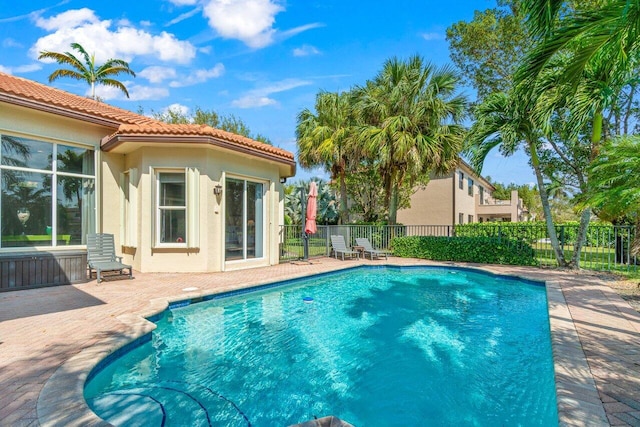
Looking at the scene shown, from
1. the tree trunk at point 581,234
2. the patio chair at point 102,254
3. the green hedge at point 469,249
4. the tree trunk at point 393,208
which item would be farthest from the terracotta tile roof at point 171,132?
the tree trunk at point 581,234

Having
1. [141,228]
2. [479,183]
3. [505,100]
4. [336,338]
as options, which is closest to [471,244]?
[505,100]

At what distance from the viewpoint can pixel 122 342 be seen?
446 centimetres

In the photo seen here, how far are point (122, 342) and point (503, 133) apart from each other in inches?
474

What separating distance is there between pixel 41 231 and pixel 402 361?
9304mm

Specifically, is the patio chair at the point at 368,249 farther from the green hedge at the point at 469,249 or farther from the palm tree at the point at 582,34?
the palm tree at the point at 582,34

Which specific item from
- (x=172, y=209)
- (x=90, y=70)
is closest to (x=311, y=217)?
(x=172, y=209)

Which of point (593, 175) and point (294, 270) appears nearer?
point (593, 175)

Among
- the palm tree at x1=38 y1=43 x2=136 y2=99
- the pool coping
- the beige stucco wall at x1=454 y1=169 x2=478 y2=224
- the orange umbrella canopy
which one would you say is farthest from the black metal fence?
the palm tree at x1=38 y1=43 x2=136 y2=99

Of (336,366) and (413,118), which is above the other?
(413,118)

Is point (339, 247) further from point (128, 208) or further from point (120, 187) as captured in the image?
point (120, 187)

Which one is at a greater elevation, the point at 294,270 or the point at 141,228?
the point at 141,228

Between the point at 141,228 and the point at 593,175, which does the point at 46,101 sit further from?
the point at 593,175

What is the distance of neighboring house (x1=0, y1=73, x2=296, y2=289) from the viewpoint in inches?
315

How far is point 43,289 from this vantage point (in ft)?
25.2
